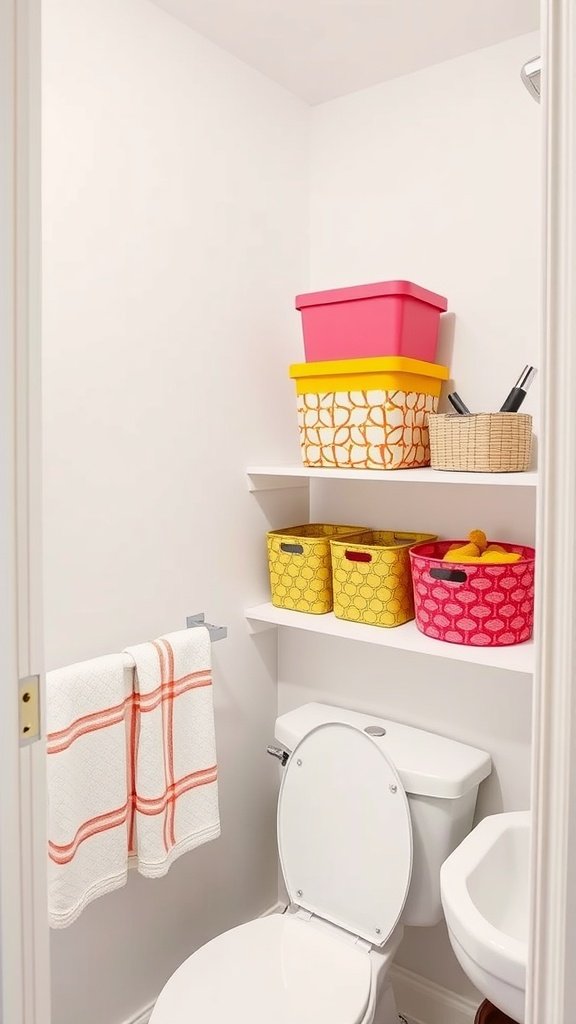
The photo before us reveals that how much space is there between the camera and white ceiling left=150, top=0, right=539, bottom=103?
5.09 feet

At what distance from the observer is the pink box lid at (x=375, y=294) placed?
1.62 metres

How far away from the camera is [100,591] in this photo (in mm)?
1562

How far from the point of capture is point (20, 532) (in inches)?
35.4

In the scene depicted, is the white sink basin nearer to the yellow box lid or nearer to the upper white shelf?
the upper white shelf

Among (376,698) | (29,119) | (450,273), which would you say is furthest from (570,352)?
(376,698)

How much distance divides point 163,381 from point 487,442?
0.72 meters

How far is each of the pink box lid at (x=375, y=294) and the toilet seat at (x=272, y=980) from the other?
4.61ft


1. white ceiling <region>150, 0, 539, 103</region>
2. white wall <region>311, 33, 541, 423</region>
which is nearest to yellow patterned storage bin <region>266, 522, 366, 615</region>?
white wall <region>311, 33, 541, 423</region>

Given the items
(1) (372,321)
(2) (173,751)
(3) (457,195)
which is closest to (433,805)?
(2) (173,751)

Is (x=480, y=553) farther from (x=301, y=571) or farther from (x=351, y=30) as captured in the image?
(x=351, y=30)

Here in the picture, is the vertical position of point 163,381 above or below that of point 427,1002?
above

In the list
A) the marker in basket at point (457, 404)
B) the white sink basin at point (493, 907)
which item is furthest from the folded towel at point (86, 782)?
the marker in basket at point (457, 404)

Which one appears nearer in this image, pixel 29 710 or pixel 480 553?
pixel 29 710

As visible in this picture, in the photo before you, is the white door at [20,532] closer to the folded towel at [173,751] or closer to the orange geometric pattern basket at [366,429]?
the folded towel at [173,751]
